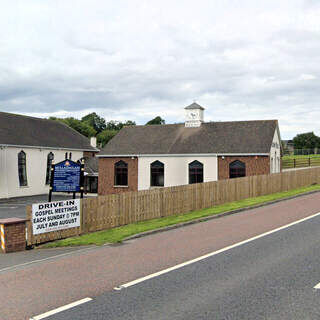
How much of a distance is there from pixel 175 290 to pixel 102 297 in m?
1.50

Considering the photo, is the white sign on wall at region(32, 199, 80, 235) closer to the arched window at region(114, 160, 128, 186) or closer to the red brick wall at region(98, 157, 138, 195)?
the red brick wall at region(98, 157, 138, 195)

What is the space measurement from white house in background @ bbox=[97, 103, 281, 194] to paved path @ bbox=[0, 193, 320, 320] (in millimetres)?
18194

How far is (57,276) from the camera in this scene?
871cm

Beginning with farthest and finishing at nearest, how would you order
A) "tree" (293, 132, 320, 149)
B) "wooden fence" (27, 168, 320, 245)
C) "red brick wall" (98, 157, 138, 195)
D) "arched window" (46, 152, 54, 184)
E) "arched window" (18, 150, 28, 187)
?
"tree" (293, 132, 320, 149) → "arched window" (46, 152, 54, 184) → "arched window" (18, 150, 28, 187) → "red brick wall" (98, 157, 138, 195) → "wooden fence" (27, 168, 320, 245)

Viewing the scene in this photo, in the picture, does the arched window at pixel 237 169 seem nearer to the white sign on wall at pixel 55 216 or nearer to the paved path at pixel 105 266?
the paved path at pixel 105 266

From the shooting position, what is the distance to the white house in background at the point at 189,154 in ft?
110

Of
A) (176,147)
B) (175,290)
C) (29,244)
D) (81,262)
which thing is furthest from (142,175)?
(175,290)

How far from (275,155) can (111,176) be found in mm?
17126

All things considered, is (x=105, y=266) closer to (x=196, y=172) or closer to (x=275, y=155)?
(x=196, y=172)

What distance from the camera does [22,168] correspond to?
125 ft

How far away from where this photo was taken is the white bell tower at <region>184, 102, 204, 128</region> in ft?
127

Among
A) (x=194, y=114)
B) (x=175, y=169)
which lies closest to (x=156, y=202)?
(x=175, y=169)

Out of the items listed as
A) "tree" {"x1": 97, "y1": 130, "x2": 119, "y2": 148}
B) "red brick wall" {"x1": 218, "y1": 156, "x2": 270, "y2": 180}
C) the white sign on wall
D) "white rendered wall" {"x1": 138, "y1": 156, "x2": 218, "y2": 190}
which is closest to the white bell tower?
"white rendered wall" {"x1": 138, "y1": 156, "x2": 218, "y2": 190}

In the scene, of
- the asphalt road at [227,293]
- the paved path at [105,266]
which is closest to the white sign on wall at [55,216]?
the paved path at [105,266]
